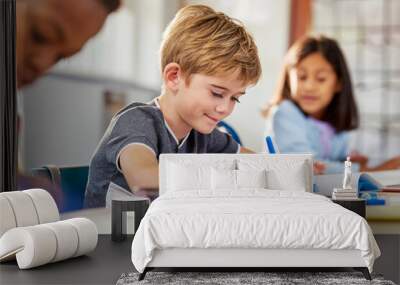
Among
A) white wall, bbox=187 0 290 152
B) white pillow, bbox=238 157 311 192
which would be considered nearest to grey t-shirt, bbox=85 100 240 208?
white wall, bbox=187 0 290 152

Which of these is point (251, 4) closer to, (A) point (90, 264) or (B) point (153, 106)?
(B) point (153, 106)

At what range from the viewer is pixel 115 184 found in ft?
21.2

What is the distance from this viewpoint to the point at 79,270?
5016mm

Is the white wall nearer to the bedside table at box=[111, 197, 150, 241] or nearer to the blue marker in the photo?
the blue marker

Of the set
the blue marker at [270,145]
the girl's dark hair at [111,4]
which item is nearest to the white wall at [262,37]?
the blue marker at [270,145]

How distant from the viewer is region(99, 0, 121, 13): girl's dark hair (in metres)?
6.64

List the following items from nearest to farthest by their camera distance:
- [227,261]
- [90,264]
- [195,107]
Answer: [227,261] → [90,264] → [195,107]

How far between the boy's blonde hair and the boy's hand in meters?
0.93

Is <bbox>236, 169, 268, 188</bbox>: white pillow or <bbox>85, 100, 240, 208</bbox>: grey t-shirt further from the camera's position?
<bbox>85, 100, 240, 208</bbox>: grey t-shirt

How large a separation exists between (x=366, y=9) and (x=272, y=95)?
113 centimetres

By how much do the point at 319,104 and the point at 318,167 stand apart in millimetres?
567

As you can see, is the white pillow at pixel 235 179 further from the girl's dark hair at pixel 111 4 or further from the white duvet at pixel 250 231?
the girl's dark hair at pixel 111 4

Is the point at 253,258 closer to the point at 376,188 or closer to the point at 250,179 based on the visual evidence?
the point at 250,179

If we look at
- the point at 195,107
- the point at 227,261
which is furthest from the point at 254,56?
the point at 227,261
